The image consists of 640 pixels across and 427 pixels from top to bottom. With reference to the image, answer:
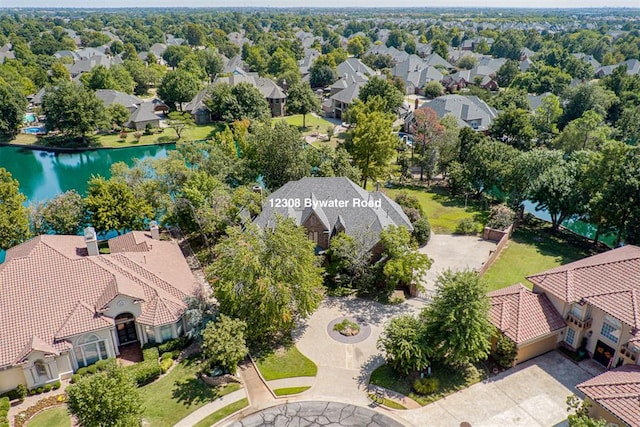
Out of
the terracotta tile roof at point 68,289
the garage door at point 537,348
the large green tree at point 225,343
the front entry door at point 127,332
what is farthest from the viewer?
the front entry door at point 127,332

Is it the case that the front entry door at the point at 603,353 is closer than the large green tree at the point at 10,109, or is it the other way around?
the front entry door at the point at 603,353

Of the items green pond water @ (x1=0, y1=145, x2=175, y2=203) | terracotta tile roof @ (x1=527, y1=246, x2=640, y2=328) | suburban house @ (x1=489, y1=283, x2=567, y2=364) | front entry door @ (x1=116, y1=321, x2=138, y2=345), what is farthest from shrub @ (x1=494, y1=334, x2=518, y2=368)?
green pond water @ (x1=0, y1=145, x2=175, y2=203)

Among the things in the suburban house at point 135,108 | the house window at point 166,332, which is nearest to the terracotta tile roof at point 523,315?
the house window at point 166,332

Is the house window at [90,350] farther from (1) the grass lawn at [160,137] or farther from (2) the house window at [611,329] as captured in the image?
(1) the grass lawn at [160,137]

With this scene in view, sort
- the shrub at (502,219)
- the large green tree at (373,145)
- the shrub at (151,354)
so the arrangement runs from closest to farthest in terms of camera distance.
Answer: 1. the shrub at (151,354)
2. the shrub at (502,219)
3. the large green tree at (373,145)

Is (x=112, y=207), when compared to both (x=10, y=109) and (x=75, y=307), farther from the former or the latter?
(x=10, y=109)

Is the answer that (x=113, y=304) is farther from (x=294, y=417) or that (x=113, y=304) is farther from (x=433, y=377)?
(x=433, y=377)

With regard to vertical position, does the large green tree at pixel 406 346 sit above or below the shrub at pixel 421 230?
above
